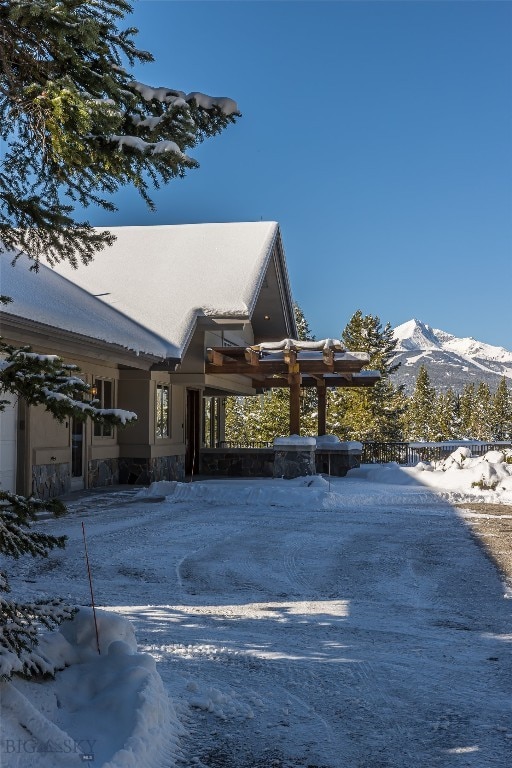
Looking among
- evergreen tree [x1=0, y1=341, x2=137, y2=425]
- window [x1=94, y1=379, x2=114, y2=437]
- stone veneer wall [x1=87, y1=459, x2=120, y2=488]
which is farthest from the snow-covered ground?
window [x1=94, y1=379, x2=114, y2=437]

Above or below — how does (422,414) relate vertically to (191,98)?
below

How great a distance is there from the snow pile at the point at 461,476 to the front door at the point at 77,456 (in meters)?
7.48

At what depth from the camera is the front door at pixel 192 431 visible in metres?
22.2

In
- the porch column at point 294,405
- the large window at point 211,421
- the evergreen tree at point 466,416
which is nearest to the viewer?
the porch column at point 294,405

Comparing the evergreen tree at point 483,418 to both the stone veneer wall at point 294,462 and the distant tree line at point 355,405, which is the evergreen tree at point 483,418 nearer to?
the distant tree line at point 355,405

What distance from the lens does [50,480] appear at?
14.1 m

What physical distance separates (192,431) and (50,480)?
873 cm

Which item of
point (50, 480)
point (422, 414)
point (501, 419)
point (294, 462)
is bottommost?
point (50, 480)

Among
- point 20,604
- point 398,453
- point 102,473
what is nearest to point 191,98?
point 20,604

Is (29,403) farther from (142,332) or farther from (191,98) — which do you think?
(142,332)

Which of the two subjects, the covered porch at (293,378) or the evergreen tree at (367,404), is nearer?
the covered porch at (293,378)

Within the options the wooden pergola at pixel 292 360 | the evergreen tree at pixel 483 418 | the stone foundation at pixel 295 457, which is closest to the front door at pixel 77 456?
the wooden pergola at pixel 292 360

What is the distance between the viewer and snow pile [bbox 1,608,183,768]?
2965mm

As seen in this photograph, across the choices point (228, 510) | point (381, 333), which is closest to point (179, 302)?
point (228, 510)
